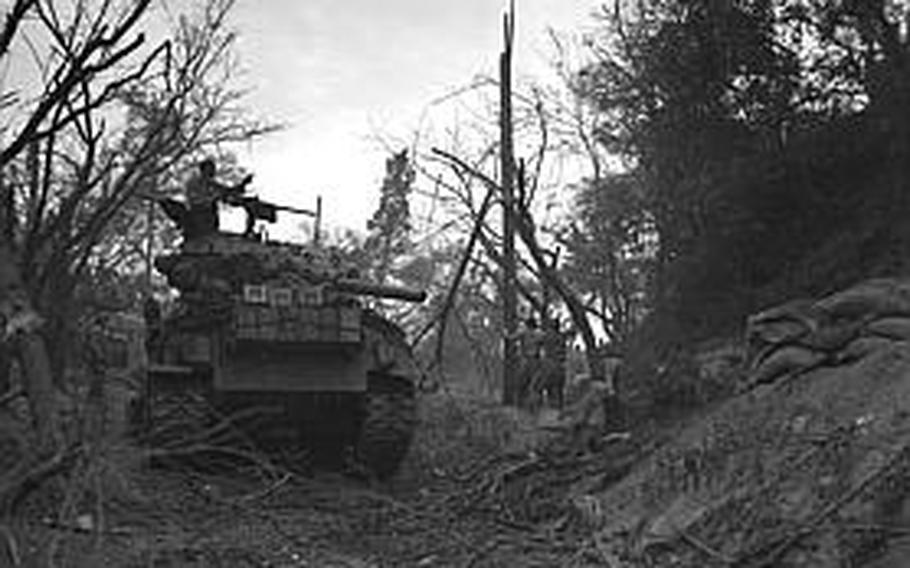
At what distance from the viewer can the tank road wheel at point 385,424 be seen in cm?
1391

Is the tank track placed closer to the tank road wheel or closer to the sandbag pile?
the tank road wheel

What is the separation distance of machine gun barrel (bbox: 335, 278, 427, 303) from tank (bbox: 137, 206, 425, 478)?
0.7 inches

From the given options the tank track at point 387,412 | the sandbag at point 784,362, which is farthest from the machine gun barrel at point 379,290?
the sandbag at point 784,362

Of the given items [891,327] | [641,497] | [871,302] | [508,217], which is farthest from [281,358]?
[508,217]

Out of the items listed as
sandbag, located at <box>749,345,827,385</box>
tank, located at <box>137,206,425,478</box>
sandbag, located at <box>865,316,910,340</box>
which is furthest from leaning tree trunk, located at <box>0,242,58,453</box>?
sandbag, located at <box>865,316,910,340</box>

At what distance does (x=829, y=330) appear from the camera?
11.3 meters

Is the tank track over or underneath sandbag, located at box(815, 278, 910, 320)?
underneath

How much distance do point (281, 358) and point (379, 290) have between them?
59.6 inches

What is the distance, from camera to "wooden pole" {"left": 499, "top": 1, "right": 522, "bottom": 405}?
24.4 m

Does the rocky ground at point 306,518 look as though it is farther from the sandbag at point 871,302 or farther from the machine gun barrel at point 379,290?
the sandbag at point 871,302

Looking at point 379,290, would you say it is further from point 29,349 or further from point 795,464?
point 795,464

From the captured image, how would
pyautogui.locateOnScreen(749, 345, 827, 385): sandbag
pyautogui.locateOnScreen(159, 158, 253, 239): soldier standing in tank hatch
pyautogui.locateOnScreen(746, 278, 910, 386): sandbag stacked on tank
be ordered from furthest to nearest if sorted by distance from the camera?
1. pyautogui.locateOnScreen(159, 158, 253, 239): soldier standing in tank hatch
2. pyautogui.locateOnScreen(749, 345, 827, 385): sandbag
3. pyautogui.locateOnScreen(746, 278, 910, 386): sandbag stacked on tank

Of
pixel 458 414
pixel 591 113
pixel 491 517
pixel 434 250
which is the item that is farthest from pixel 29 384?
pixel 434 250

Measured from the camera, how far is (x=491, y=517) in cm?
1170
